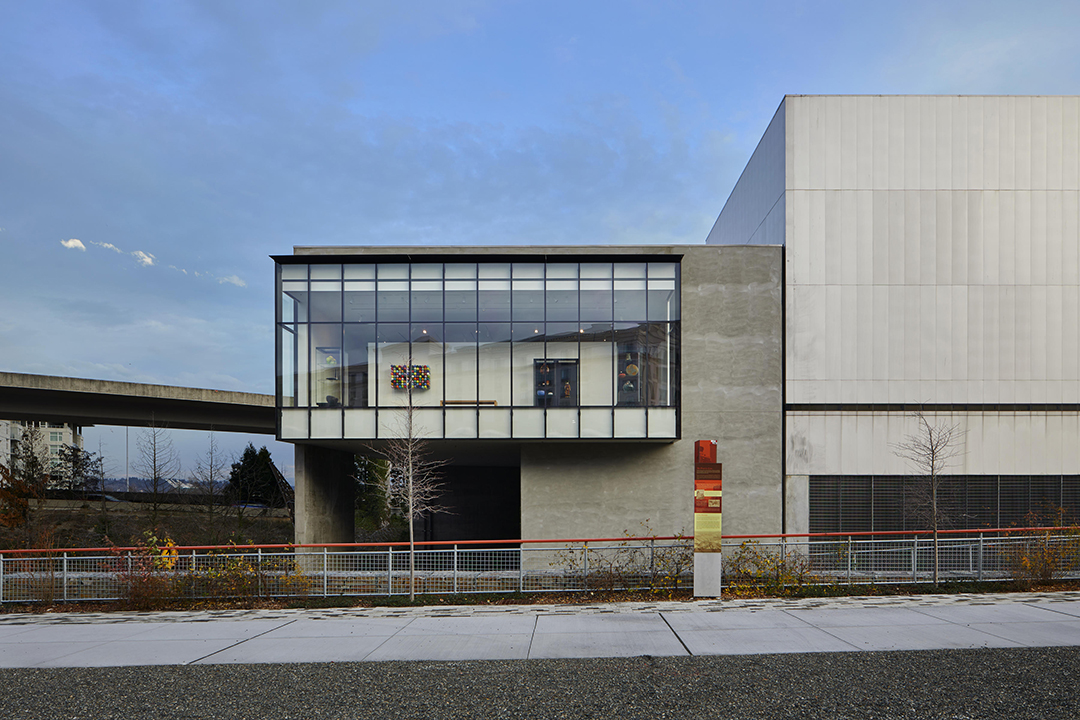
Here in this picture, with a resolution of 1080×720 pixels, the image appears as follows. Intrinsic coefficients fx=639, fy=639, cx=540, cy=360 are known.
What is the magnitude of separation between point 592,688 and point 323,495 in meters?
16.0

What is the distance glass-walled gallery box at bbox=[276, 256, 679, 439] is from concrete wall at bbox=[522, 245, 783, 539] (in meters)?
0.97

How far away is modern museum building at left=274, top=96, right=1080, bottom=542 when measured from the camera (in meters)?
18.6

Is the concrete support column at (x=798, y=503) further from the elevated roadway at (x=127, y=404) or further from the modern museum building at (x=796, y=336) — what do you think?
the elevated roadway at (x=127, y=404)

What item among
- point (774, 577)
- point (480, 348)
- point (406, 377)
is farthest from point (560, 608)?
point (406, 377)

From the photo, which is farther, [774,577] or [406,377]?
[406,377]

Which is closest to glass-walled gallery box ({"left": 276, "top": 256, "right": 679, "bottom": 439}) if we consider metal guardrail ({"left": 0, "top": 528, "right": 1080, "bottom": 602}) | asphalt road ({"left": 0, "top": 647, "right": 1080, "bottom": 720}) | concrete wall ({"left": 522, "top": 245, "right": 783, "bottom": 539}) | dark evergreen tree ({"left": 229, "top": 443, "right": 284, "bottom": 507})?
concrete wall ({"left": 522, "top": 245, "right": 783, "bottom": 539})

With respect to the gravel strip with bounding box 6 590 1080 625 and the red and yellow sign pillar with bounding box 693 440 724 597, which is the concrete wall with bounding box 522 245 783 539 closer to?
the red and yellow sign pillar with bounding box 693 440 724 597

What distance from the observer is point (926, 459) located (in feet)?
61.6

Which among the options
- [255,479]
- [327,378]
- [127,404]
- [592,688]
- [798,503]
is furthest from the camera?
[255,479]

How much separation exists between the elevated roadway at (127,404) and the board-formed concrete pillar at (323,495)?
14577 millimetres

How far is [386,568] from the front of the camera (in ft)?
49.8

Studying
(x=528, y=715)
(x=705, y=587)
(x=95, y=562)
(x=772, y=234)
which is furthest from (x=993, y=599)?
(x=95, y=562)

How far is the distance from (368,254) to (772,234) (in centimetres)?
1290

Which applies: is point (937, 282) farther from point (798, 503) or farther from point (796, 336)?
point (798, 503)
